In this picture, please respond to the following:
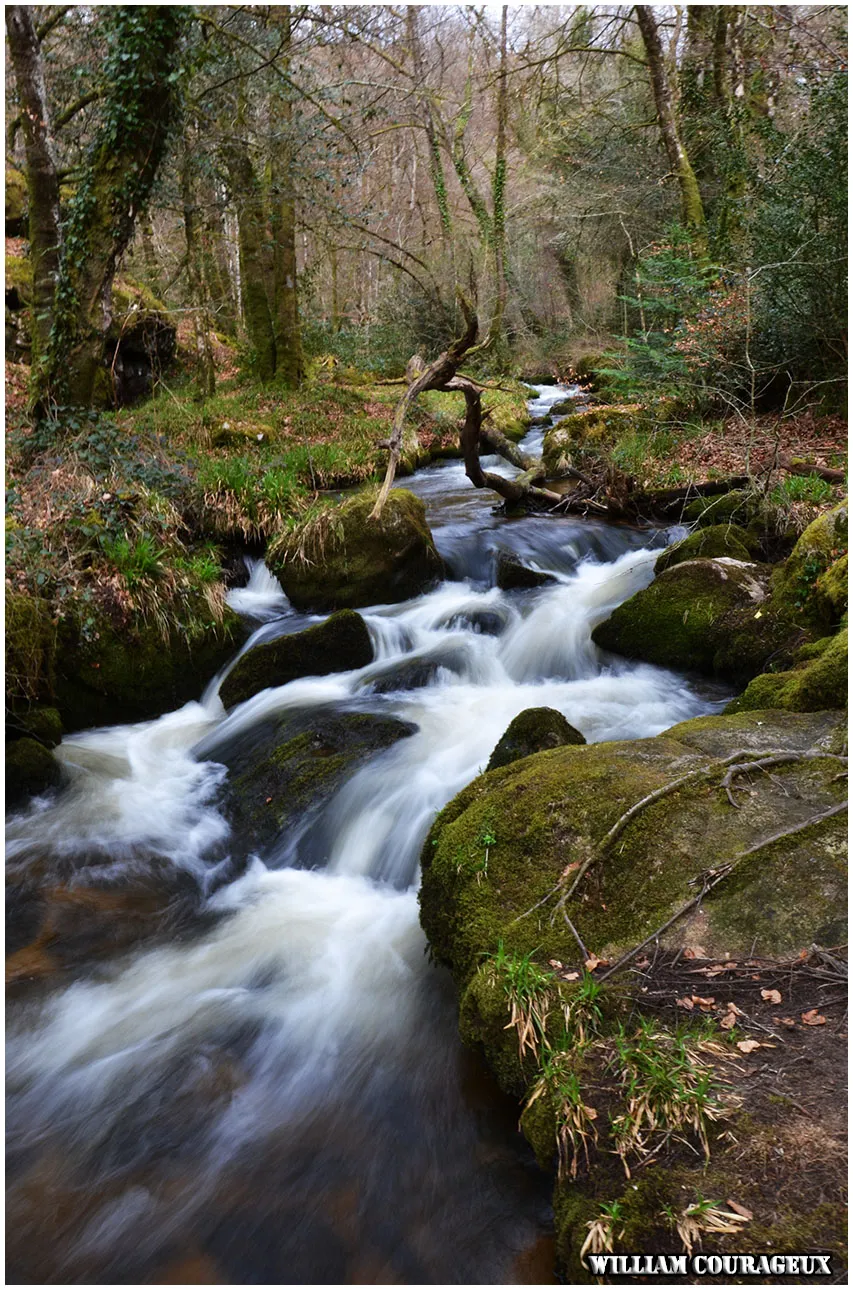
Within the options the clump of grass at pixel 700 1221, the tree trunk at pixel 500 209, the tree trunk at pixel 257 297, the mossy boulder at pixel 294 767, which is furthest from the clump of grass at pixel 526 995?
the tree trunk at pixel 500 209

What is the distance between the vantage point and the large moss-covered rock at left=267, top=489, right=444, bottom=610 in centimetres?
831

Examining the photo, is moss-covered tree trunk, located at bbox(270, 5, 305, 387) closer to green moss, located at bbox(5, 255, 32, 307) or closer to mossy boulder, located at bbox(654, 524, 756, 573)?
green moss, located at bbox(5, 255, 32, 307)

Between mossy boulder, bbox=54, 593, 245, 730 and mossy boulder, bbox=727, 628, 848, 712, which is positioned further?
mossy boulder, bbox=54, 593, 245, 730

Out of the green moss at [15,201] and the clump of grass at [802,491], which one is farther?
the green moss at [15,201]

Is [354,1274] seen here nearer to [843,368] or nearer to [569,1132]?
[569,1132]

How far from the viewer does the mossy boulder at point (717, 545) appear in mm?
7141

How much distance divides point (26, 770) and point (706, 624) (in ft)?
18.6

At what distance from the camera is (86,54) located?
1061 cm

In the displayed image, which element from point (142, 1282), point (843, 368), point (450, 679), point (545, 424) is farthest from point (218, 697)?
point (545, 424)

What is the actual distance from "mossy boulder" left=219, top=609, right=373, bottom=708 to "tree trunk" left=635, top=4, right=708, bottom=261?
999 centimetres

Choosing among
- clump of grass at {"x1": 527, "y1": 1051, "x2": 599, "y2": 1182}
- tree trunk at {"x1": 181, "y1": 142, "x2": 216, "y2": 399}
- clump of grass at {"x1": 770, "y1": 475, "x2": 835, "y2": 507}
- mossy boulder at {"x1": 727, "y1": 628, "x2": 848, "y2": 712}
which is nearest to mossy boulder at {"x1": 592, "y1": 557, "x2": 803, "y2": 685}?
mossy boulder at {"x1": 727, "y1": 628, "x2": 848, "y2": 712}

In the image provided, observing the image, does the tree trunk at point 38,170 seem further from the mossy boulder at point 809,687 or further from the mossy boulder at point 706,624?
the mossy boulder at point 809,687

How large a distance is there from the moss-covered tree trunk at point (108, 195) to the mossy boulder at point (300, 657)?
13.5ft

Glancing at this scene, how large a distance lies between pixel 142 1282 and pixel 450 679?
5.06 metres
